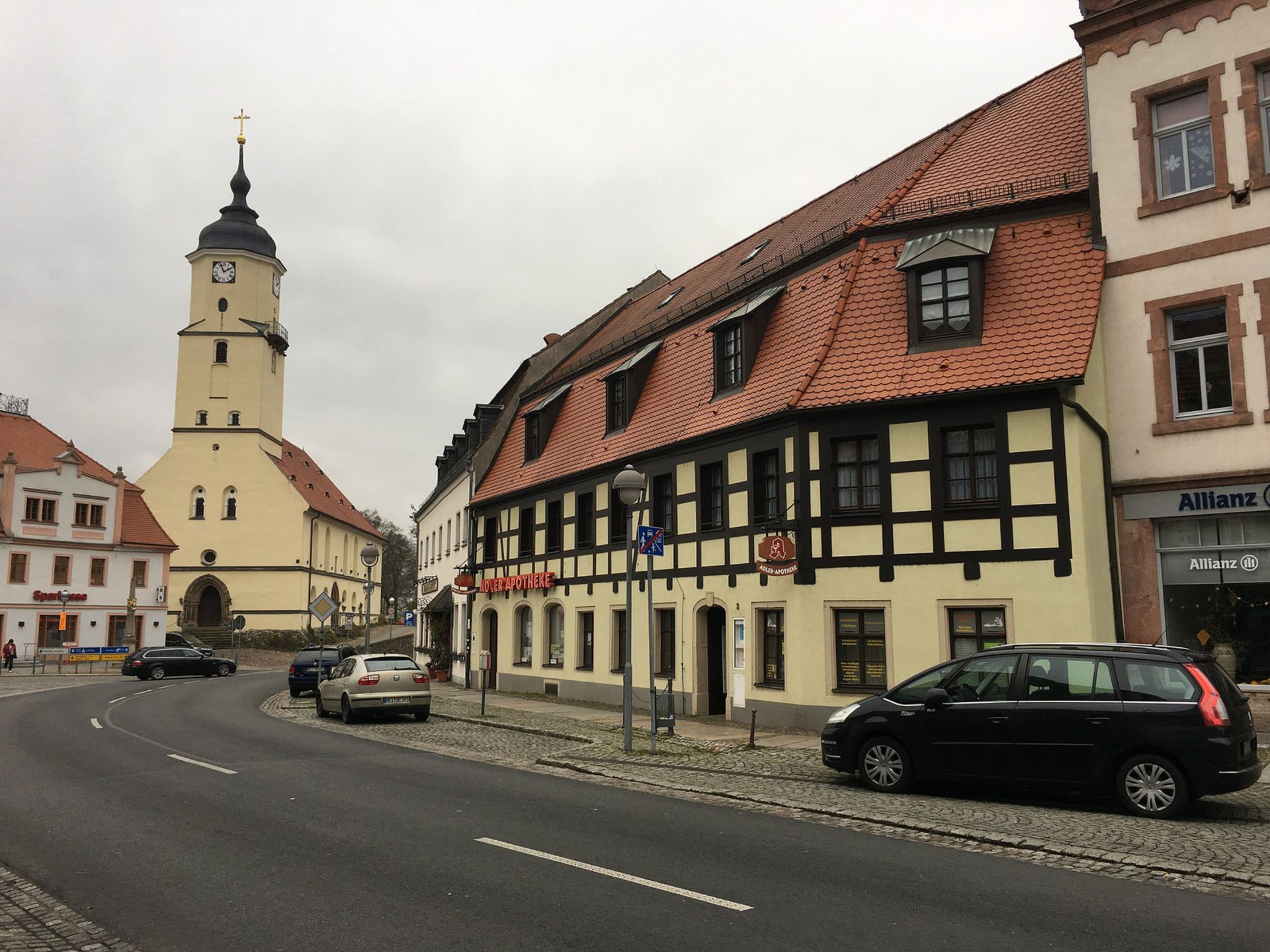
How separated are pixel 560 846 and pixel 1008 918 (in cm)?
381

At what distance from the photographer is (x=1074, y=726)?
10430mm

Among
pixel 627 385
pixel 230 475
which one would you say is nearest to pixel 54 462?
pixel 230 475

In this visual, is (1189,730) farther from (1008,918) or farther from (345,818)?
(345,818)

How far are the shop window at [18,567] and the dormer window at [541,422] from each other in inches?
1398

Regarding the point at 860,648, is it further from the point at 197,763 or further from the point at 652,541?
the point at 197,763

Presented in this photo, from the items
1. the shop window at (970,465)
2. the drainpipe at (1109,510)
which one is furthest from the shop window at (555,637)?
the drainpipe at (1109,510)

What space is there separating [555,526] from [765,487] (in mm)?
9998

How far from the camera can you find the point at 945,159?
68.9ft

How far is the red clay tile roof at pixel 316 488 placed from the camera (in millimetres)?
74312

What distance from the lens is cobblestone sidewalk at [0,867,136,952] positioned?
617 centimetres

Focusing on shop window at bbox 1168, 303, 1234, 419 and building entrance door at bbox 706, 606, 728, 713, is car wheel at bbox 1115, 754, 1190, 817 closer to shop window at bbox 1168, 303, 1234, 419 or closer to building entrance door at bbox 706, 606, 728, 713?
shop window at bbox 1168, 303, 1234, 419

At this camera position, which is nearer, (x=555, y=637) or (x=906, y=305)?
(x=906, y=305)

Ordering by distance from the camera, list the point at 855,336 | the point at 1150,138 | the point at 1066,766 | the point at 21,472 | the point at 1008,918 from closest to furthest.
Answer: the point at 1008,918, the point at 1066,766, the point at 1150,138, the point at 855,336, the point at 21,472

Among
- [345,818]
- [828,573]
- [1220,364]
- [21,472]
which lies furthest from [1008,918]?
[21,472]
